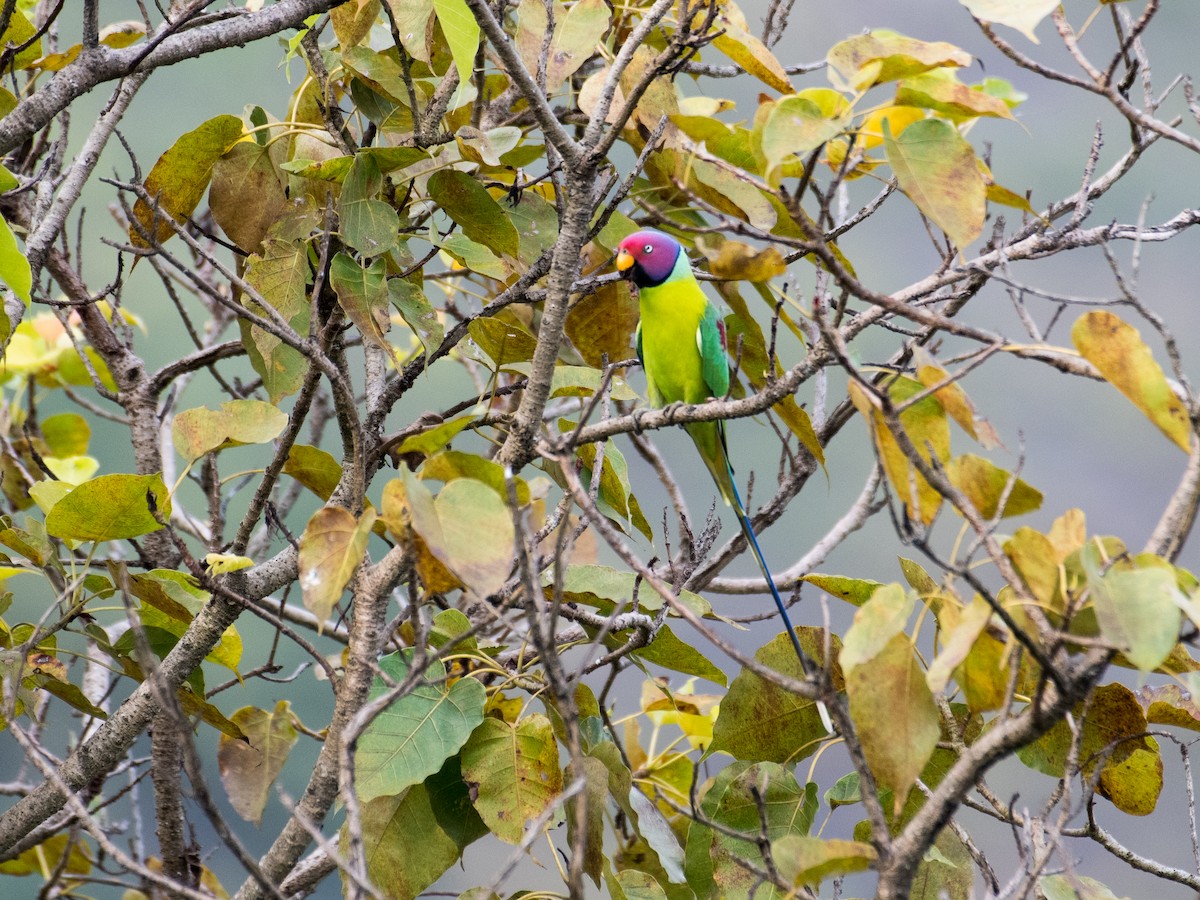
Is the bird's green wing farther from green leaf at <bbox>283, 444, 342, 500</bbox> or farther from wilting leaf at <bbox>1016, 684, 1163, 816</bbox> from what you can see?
wilting leaf at <bbox>1016, 684, 1163, 816</bbox>

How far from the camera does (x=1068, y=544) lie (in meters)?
0.93

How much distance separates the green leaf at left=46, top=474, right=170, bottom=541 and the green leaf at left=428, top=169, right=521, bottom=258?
507 millimetres

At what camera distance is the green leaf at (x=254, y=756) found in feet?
5.29

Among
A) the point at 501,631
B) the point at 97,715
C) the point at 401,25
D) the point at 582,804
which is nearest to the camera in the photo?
the point at 582,804

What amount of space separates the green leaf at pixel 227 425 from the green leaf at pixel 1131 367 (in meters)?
0.96

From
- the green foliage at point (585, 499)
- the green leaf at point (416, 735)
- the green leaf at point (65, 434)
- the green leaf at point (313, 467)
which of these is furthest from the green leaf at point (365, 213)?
the green leaf at point (65, 434)

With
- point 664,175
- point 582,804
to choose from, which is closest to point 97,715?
point 582,804

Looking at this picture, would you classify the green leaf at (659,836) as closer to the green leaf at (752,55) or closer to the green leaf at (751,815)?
the green leaf at (751,815)

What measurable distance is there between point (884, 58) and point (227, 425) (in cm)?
92

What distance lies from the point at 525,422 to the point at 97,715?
77 centimetres

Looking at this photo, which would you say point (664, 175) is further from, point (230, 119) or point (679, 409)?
point (230, 119)

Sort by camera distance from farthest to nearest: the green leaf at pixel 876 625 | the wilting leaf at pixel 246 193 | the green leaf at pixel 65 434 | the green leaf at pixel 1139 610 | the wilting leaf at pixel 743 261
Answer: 1. the green leaf at pixel 65 434
2. the wilting leaf at pixel 246 193
3. the wilting leaf at pixel 743 261
4. the green leaf at pixel 876 625
5. the green leaf at pixel 1139 610

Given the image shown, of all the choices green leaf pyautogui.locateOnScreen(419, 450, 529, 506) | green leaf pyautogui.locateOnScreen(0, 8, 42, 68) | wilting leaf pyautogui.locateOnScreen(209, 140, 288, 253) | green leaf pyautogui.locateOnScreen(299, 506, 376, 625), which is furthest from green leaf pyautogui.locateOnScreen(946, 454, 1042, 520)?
green leaf pyautogui.locateOnScreen(0, 8, 42, 68)

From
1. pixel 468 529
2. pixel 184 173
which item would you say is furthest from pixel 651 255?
pixel 468 529
